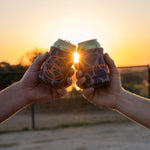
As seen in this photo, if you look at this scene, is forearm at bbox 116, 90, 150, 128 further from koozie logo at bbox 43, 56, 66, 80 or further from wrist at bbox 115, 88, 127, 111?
koozie logo at bbox 43, 56, 66, 80

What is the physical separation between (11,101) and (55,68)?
44 cm

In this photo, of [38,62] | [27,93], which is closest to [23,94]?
[27,93]

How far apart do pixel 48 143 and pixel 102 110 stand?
4.32 meters

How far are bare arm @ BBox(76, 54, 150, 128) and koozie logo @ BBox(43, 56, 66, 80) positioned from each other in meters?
0.14

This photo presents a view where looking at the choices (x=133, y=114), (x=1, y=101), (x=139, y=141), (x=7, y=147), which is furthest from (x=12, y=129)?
(x=133, y=114)

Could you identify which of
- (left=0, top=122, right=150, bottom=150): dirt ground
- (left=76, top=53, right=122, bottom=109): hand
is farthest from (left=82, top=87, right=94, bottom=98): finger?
(left=0, top=122, right=150, bottom=150): dirt ground

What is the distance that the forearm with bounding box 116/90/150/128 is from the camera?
1733 millimetres

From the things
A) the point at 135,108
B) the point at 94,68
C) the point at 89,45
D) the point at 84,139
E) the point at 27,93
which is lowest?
the point at 84,139

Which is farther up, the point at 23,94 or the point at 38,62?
the point at 38,62

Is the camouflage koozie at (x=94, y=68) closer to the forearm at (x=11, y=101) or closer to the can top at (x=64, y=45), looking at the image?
the can top at (x=64, y=45)

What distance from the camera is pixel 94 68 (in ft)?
5.93

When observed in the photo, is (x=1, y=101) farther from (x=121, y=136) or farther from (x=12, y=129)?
(x=12, y=129)

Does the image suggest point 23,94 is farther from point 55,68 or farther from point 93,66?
point 93,66

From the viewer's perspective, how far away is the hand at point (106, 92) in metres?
1.83
